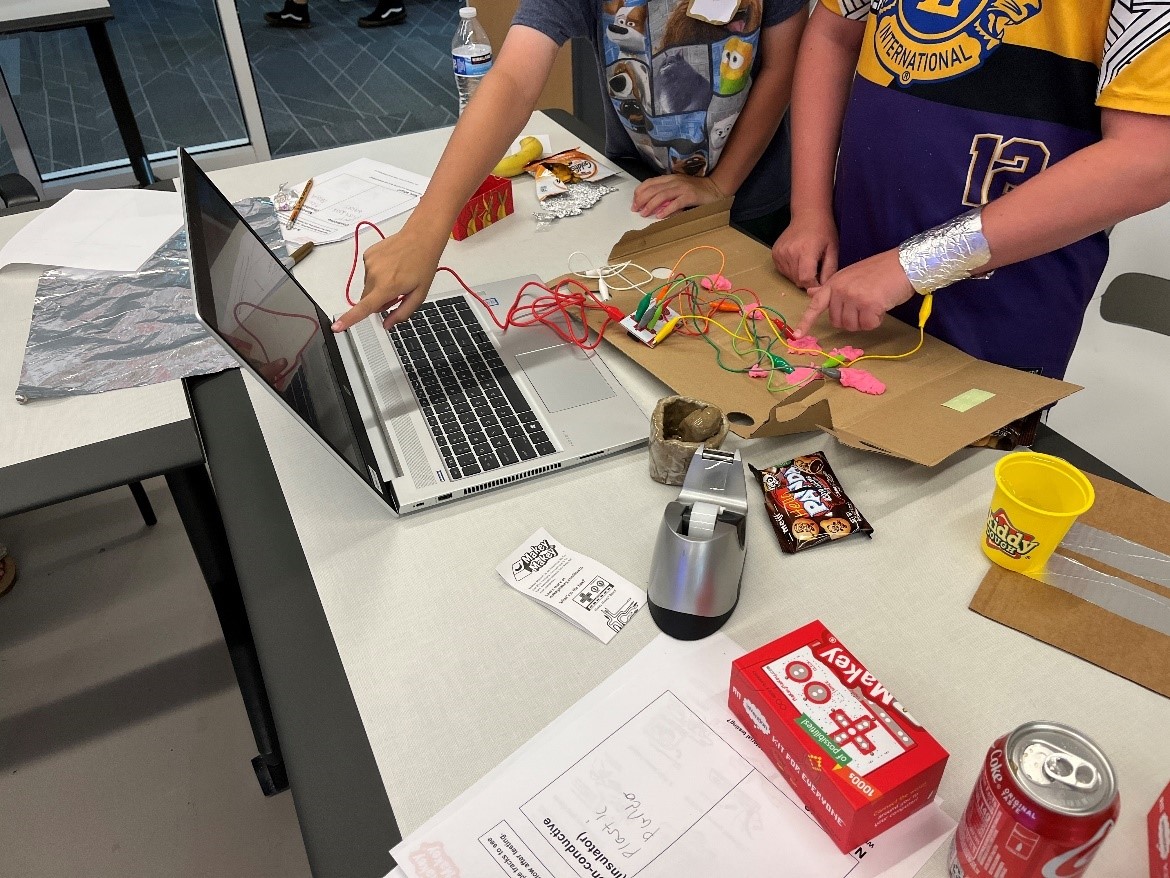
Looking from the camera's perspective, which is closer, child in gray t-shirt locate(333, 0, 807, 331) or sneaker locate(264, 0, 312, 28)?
child in gray t-shirt locate(333, 0, 807, 331)

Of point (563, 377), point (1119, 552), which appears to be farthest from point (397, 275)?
point (1119, 552)

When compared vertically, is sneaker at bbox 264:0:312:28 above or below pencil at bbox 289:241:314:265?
below

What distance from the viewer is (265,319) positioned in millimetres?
827

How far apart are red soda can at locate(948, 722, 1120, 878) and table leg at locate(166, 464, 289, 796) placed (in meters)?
0.76

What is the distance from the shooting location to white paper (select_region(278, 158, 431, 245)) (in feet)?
4.37

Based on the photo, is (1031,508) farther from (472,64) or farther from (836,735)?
(472,64)

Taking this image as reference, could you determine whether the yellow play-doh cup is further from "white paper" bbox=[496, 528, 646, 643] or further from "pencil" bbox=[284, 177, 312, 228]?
"pencil" bbox=[284, 177, 312, 228]

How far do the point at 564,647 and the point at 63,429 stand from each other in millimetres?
679

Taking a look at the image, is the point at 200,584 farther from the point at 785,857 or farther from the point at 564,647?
the point at 785,857

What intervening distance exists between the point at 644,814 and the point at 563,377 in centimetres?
53

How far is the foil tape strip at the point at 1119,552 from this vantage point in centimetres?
76

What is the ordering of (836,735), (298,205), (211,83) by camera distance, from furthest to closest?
(211,83) → (298,205) → (836,735)

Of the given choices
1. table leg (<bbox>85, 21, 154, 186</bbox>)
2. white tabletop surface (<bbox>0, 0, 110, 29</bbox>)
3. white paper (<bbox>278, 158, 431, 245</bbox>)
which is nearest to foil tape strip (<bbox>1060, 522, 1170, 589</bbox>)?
white paper (<bbox>278, 158, 431, 245</bbox>)

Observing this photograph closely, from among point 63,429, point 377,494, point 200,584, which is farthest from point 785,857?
point 200,584
